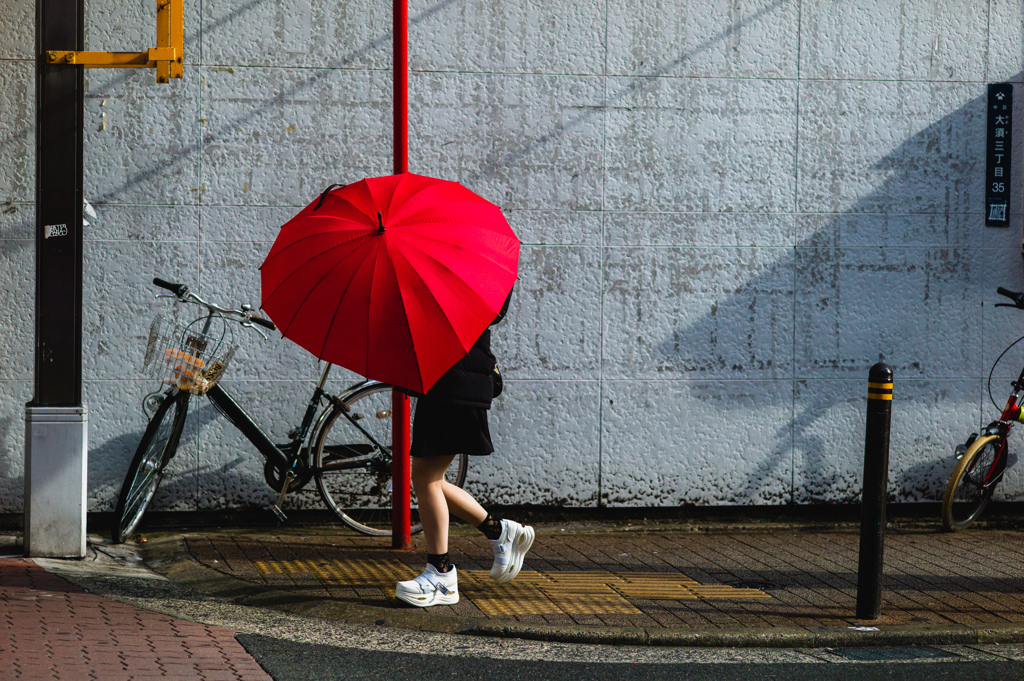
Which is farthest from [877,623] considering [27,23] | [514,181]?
[27,23]

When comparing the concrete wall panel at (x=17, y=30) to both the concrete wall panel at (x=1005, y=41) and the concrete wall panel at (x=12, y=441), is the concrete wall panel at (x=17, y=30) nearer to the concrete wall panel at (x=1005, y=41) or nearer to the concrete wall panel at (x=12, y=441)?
the concrete wall panel at (x=12, y=441)

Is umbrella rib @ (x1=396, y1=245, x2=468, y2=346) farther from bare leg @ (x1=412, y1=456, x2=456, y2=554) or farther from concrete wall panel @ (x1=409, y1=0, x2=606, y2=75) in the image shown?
concrete wall panel @ (x1=409, y1=0, x2=606, y2=75)

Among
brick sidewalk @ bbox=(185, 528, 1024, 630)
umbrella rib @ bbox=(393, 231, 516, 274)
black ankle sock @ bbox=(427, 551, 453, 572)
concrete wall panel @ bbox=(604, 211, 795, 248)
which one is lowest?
brick sidewalk @ bbox=(185, 528, 1024, 630)

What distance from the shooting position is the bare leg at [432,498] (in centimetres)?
479

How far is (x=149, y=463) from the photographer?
625cm

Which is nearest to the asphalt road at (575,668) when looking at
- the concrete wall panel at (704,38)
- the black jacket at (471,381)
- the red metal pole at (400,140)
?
the black jacket at (471,381)

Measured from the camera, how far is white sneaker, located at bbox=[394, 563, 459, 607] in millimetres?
4766

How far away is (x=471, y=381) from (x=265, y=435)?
231cm

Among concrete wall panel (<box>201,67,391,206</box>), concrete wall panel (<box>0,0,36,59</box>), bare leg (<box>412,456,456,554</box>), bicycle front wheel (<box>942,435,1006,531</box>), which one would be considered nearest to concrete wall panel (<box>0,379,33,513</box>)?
concrete wall panel (<box>201,67,391,206</box>)

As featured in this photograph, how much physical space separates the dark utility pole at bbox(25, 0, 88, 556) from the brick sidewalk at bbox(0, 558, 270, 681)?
0.65 metres

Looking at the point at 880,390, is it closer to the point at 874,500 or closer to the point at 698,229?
the point at 874,500

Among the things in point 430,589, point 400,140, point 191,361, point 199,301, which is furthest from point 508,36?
point 430,589

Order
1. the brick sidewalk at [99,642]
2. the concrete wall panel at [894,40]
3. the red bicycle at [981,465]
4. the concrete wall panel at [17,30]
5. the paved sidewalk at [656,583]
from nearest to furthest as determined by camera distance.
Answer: the brick sidewalk at [99,642], the paved sidewalk at [656,583], the concrete wall panel at [17,30], the red bicycle at [981,465], the concrete wall panel at [894,40]

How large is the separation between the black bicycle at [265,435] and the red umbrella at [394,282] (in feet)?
6.72
